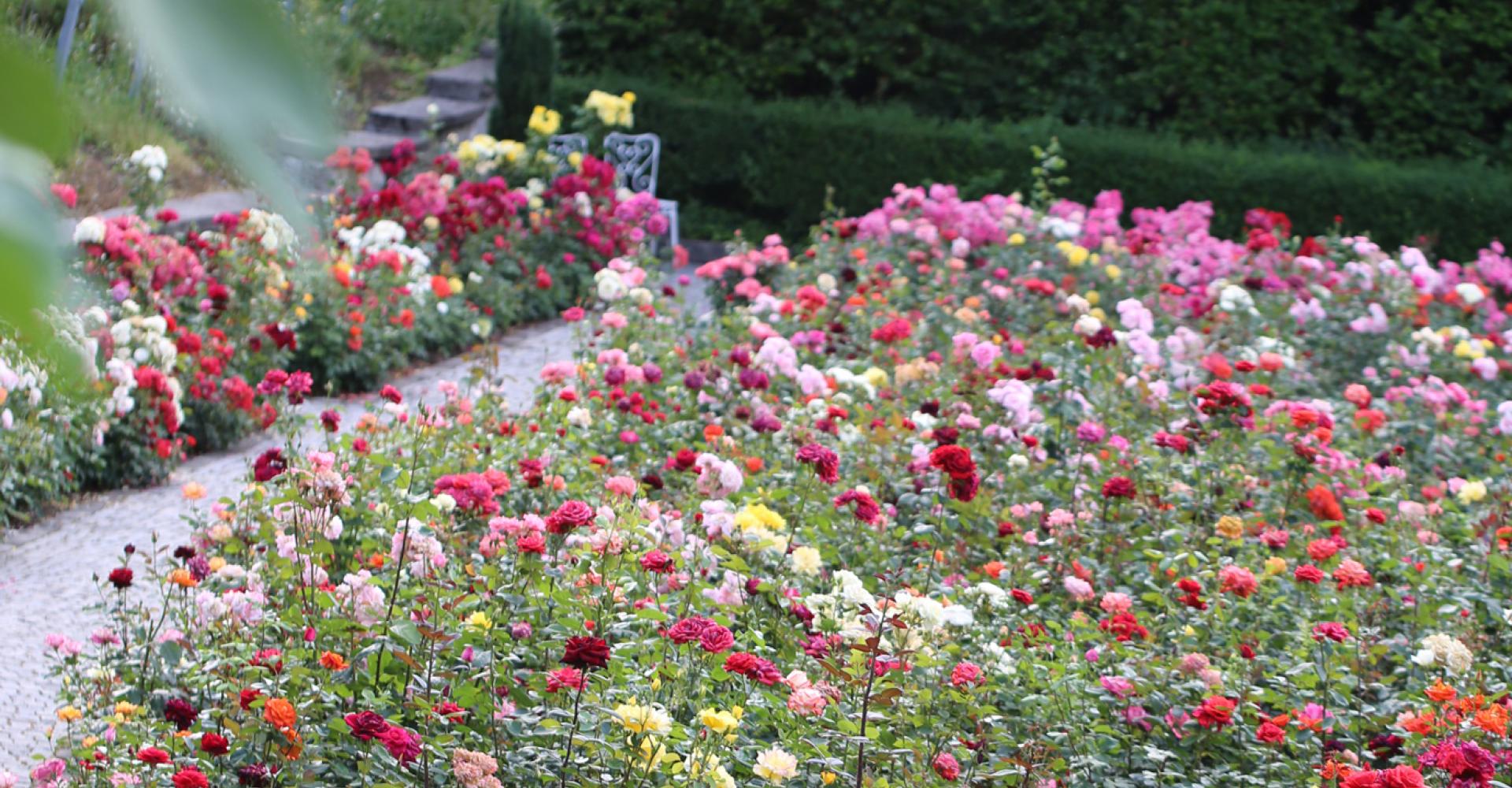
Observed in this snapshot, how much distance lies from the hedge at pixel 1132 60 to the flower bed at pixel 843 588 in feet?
20.3

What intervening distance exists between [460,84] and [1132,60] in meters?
5.21

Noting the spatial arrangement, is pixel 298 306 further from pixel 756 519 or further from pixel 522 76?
pixel 522 76

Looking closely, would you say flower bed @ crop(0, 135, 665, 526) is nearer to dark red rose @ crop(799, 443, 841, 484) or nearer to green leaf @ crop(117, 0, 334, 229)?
dark red rose @ crop(799, 443, 841, 484)

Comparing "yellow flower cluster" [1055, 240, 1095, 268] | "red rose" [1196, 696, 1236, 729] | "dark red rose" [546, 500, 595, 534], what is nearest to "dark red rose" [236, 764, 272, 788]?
"dark red rose" [546, 500, 595, 534]

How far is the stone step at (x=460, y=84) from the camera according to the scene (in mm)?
9992

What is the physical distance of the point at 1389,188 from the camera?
9039mm

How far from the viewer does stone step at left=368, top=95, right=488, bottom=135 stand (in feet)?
29.0

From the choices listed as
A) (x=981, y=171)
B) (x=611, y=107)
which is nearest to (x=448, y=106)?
(x=611, y=107)

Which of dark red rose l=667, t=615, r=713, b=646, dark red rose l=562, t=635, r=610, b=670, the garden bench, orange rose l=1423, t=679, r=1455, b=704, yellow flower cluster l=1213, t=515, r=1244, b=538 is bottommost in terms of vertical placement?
the garden bench

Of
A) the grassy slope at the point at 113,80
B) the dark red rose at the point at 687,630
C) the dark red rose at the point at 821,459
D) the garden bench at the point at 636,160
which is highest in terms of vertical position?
the grassy slope at the point at 113,80

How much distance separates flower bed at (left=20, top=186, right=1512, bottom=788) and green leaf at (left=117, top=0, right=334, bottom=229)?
61.9 inches

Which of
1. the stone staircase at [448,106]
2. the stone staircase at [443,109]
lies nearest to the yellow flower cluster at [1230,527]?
the stone staircase at [443,109]

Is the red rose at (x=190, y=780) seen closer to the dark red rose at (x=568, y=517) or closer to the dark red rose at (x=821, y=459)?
the dark red rose at (x=568, y=517)

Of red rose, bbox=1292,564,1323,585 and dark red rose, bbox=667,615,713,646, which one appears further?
red rose, bbox=1292,564,1323,585
